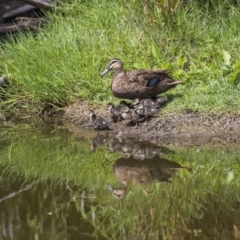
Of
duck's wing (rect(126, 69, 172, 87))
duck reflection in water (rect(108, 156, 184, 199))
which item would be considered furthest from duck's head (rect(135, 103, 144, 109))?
duck reflection in water (rect(108, 156, 184, 199))

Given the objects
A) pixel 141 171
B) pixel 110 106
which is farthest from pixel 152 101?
pixel 141 171

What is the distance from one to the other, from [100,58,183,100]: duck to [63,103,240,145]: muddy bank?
0.35m

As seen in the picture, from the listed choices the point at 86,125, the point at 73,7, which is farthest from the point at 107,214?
the point at 73,7

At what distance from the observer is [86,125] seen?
8.73m

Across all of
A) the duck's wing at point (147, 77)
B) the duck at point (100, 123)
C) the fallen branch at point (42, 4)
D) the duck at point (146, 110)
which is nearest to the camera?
the duck at point (146, 110)

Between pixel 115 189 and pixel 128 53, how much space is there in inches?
147

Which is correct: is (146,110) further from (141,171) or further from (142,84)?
(141,171)

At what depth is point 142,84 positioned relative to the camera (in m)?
8.43

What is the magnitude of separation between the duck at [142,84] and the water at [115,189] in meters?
0.64

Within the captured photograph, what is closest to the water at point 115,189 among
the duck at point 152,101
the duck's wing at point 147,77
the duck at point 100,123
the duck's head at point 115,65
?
the duck at point 100,123

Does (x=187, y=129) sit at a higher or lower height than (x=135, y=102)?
lower

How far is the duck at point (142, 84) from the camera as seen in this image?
332 inches

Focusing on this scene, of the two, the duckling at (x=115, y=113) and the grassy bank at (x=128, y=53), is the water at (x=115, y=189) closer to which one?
the duckling at (x=115, y=113)

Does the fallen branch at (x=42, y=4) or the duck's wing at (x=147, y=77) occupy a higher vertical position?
the fallen branch at (x=42, y=4)
